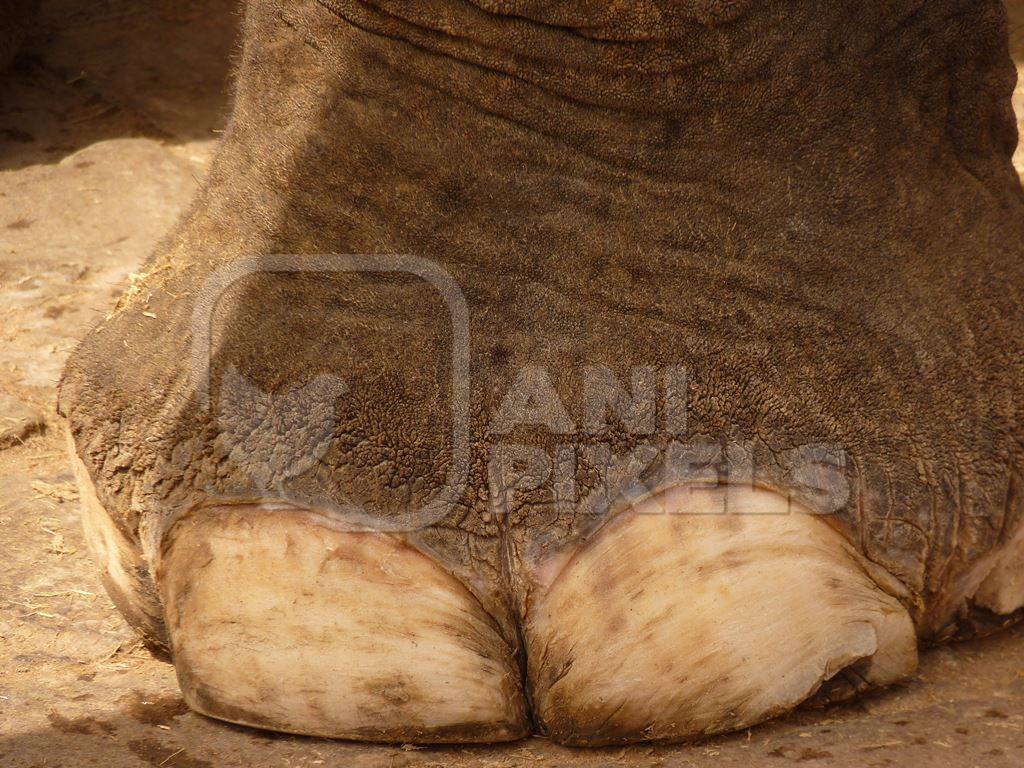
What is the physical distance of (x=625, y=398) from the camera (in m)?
1.45

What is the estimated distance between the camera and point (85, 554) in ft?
6.29

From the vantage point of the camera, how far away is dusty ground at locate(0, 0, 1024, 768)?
4.59ft

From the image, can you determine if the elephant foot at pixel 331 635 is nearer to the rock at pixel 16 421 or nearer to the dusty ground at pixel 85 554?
the dusty ground at pixel 85 554

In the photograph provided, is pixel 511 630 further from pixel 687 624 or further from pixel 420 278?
pixel 420 278

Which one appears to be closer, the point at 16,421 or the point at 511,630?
the point at 511,630

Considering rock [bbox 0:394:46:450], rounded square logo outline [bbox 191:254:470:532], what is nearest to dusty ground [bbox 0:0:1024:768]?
rock [bbox 0:394:46:450]

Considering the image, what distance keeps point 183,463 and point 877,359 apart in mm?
868

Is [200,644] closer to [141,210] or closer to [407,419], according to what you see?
[407,419]

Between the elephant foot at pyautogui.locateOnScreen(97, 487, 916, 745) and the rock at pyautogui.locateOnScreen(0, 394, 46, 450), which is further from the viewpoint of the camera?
the rock at pyautogui.locateOnScreen(0, 394, 46, 450)

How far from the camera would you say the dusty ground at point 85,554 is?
4.59 feet

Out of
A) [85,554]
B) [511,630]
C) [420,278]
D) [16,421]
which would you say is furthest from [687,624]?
[16,421]

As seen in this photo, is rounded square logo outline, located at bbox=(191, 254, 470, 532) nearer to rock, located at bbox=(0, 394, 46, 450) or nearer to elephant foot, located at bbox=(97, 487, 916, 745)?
elephant foot, located at bbox=(97, 487, 916, 745)

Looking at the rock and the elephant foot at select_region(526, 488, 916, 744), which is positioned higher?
the rock

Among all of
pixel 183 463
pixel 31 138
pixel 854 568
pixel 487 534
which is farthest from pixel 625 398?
pixel 31 138
